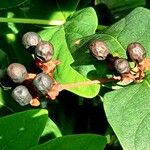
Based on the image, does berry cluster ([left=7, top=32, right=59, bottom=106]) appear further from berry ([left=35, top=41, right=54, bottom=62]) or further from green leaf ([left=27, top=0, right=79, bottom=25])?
green leaf ([left=27, top=0, right=79, bottom=25])

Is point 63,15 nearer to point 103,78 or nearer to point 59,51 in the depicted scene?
point 59,51

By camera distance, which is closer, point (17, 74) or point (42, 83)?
point (42, 83)

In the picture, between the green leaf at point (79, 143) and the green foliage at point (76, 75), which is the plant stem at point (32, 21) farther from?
the green leaf at point (79, 143)

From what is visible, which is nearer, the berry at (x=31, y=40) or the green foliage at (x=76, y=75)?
the green foliage at (x=76, y=75)

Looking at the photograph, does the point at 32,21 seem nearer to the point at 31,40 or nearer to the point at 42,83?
the point at 31,40

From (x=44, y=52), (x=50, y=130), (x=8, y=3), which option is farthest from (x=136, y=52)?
(x=8, y=3)

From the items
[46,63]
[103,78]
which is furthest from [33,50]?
[103,78]

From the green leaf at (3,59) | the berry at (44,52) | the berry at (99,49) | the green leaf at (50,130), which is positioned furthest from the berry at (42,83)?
the green leaf at (3,59)
